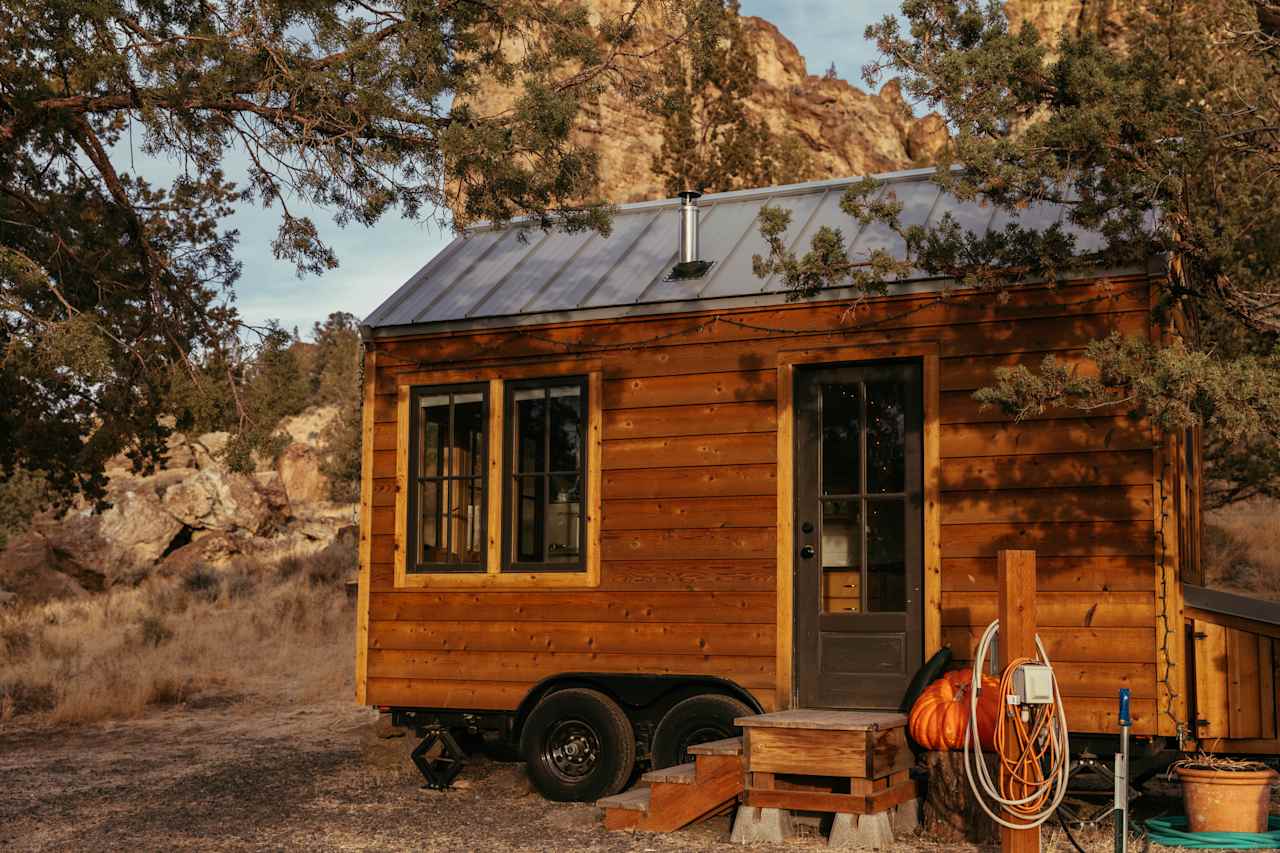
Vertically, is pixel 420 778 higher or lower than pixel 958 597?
lower

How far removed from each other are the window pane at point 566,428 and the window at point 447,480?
0.54 meters

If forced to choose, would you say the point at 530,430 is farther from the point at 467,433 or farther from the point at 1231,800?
the point at 1231,800

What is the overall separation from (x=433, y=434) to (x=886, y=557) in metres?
3.51

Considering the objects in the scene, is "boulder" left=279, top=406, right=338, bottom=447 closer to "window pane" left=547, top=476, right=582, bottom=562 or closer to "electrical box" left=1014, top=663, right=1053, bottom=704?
"window pane" left=547, top=476, right=582, bottom=562

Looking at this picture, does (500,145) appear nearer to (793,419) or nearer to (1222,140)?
(793,419)

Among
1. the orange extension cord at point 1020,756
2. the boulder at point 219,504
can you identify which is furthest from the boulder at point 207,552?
the orange extension cord at point 1020,756

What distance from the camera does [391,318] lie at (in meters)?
10.2

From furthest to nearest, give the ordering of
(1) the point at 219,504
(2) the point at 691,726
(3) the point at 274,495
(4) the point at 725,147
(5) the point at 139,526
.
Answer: (3) the point at 274,495, (1) the point at 219,504, (5) the point at 139,526, (4) the point at 725,147, (2) the point at 691,726

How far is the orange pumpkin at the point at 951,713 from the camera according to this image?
731cm

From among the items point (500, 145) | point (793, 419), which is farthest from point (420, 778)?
point (500, 145)

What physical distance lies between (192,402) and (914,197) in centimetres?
553

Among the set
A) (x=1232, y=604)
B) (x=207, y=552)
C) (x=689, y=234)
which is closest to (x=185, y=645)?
(x=207, y=552)

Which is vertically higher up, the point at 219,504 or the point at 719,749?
the point at 219,504

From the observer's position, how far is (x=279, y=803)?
30.2 ft
